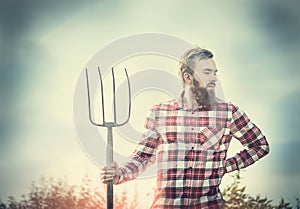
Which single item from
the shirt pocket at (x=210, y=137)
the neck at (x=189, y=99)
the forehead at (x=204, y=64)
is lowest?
the shirt pocket at (x=210, y=137)

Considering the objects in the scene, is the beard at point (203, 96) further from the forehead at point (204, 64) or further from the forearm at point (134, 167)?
the forearm at point (134, 167)

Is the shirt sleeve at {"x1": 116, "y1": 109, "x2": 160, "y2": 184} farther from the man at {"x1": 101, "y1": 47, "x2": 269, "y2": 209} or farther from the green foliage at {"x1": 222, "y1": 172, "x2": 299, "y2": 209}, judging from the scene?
the green foliage at {"x1": 222, "y1": 172, "x2": 299, "y2": 209}

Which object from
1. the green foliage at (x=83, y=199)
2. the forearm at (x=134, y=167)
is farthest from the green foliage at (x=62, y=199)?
the forearm at (x=134, y=167)

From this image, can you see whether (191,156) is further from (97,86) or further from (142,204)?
(142,204)

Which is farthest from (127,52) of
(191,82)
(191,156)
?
(191,156)

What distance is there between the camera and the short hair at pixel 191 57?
1.86 meters

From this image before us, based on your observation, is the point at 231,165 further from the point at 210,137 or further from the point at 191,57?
the point at 191,57

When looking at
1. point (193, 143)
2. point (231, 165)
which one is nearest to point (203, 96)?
point (193, 143)

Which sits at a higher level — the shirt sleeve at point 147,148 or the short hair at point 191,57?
the short hair at point 191,57

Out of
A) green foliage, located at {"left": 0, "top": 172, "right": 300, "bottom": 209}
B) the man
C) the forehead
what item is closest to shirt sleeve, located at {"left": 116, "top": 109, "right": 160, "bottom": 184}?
the man

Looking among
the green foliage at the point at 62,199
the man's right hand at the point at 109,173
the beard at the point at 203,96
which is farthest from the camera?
the green foliage at the point at 62,199

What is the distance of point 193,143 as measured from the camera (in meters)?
1.80

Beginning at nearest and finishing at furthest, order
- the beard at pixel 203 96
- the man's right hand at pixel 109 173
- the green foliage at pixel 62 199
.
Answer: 1. the man's right hand at pixel 109 173
2. the beard at pixel 203 96
3. the green foliage at pixel 62 199

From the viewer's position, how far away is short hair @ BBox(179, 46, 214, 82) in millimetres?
1863
